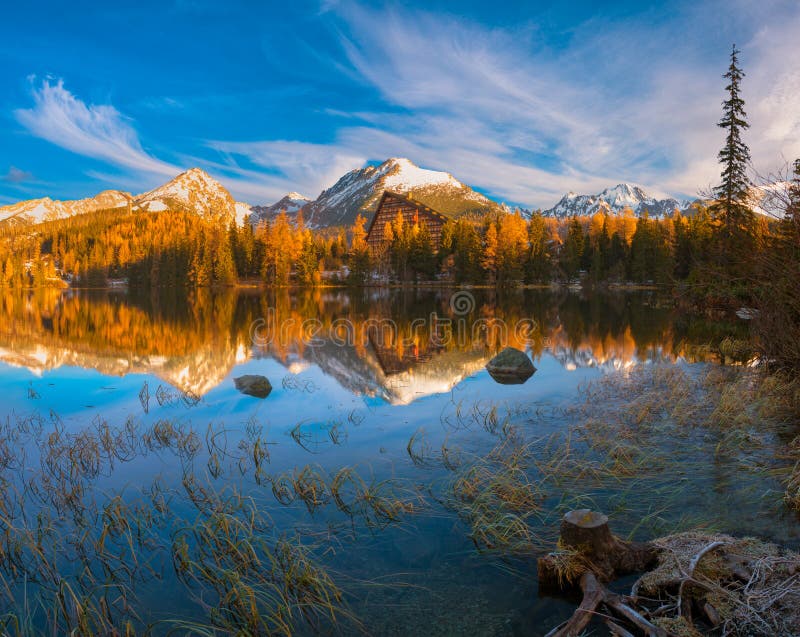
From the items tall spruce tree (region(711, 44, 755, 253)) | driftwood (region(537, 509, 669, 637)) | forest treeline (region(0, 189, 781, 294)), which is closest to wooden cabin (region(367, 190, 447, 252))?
forest treeline (region(0, 189, 781, 294))

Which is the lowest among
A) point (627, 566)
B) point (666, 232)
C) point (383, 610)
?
point (383, 610)

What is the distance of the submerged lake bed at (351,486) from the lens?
426 centimetres

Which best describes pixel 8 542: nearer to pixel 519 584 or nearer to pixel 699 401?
pixel 519 584

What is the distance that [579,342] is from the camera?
69.2 ft

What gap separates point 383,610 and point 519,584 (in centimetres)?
128

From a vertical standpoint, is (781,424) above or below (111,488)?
above

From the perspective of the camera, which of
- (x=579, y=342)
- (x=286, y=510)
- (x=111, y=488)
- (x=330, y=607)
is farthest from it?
(x=579, y=342)

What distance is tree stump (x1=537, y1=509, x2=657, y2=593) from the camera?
4.18 meters

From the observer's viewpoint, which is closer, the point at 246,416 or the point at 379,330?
the point at 246,416

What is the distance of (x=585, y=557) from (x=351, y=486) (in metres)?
3.27

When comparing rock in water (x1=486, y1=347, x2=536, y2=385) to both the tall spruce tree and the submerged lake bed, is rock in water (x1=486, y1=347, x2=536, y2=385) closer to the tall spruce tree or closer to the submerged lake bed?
the submerged lake bed

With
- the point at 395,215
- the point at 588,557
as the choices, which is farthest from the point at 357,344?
the point at 395,215

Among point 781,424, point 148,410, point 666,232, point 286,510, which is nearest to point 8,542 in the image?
point 286,510

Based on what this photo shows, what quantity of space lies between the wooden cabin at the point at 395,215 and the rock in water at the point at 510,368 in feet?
288
